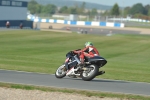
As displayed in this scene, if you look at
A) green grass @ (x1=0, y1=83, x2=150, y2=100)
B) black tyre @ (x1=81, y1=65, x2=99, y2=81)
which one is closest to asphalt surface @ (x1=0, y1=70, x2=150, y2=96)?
black tyre @ (x1=81, y1=65, x2=99, y2=81)

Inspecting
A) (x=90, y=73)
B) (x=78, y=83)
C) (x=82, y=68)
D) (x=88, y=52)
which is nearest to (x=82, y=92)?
(x=78, y=83)

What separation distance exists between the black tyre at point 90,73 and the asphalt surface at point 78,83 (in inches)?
6.7

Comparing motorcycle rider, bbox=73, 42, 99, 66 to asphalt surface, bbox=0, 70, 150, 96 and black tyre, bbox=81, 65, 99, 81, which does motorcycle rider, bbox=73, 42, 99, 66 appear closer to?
black tyre, bbox=81, 65, 99, 81

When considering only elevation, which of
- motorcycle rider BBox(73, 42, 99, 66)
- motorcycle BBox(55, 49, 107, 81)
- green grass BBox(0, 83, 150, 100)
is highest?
motorcycle rider BBox(73, 42, 99, 66)

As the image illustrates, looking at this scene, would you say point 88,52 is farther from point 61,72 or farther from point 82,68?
point 61,72

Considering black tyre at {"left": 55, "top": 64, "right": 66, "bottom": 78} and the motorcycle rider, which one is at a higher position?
the motorcycle rider

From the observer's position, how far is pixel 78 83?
1620 centimetres

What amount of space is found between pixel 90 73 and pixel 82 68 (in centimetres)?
37

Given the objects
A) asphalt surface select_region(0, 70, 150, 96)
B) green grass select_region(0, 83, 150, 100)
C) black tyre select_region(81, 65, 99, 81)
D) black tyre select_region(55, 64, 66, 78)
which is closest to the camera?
green grass select_region(0, 83, 150, 100)

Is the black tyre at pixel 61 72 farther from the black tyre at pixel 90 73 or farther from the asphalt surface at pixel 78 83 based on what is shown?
the black tyre at pixel 90 73

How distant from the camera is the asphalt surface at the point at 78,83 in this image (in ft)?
49.8

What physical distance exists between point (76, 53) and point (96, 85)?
1655 mm

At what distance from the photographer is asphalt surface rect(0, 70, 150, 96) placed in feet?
49.8

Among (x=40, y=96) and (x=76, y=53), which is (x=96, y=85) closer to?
(x=76, y=53)
